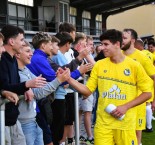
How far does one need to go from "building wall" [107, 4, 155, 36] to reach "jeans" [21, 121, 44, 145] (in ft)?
158

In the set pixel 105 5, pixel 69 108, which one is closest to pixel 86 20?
pixel 105 5

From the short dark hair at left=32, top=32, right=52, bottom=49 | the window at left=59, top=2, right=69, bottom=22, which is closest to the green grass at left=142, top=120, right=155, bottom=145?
the short dark hair at left=32, top=32, right=52, bottom=49

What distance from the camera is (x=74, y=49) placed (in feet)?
22.7

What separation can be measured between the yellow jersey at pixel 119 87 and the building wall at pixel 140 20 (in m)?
47.9

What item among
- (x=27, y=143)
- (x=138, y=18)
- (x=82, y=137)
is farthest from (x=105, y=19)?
(x=27, y=143)

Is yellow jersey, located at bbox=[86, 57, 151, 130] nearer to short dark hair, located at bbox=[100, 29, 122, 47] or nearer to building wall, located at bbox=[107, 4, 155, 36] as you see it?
short dark hair, located at bbox=[100, 29, 122, 47]

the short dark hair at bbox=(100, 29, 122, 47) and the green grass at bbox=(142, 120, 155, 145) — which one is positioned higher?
the short dark hair at bbox=(100, 29, 122, 47)

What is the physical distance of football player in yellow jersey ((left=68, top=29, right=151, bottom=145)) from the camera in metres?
4.71

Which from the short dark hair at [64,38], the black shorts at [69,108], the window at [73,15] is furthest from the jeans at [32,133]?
the window at [73,15]

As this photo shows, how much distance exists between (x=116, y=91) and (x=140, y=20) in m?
49.2

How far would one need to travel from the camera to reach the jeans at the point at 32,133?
14.7 feet

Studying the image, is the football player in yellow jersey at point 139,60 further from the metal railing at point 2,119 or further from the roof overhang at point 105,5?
the roof overhang at point 105,5

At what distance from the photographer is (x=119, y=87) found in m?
4.75

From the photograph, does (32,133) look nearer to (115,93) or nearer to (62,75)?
(62,75)
